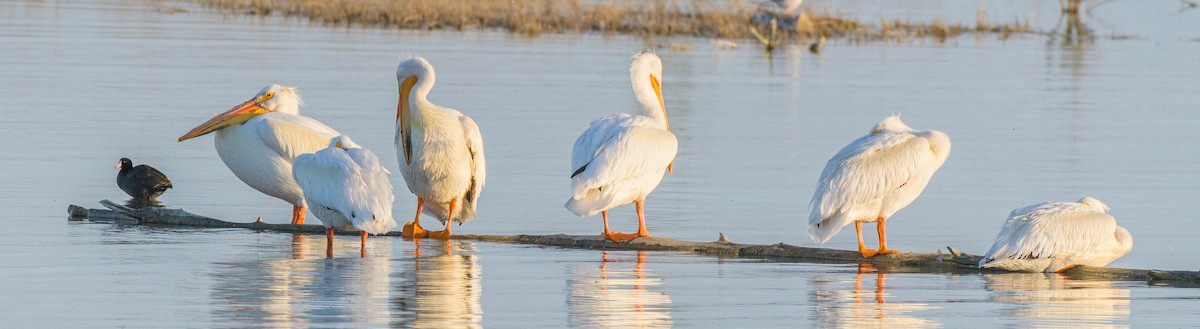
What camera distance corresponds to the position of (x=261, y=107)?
382 inches

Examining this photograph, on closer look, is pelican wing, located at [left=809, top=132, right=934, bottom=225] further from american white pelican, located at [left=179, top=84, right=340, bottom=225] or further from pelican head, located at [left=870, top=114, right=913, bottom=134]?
american white pelican, located at [left=179, top=84, right=340, bottom=225]

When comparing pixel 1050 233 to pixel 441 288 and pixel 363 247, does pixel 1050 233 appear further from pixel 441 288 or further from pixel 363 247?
pixel 363 247

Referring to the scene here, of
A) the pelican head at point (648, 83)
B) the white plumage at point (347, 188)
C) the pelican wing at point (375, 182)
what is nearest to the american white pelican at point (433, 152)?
the white plumage at point (347, 188)

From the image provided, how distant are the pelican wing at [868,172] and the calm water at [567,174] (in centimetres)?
30

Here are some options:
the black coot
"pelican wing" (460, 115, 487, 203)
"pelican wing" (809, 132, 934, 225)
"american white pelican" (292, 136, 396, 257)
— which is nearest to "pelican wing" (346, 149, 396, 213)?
"american white pelican" (292, 136, 396, 257)

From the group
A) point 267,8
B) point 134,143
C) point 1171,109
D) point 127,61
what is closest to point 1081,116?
point 1171,109

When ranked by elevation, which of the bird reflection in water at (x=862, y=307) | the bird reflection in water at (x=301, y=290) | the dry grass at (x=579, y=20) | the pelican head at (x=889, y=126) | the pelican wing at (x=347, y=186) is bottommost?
the bird reflection in water at (x=862, y=307)

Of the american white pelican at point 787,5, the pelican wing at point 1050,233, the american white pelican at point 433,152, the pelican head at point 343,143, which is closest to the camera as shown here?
the pelican wing at point 1050,233

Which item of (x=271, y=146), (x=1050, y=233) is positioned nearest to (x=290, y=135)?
(x=271, y=146)

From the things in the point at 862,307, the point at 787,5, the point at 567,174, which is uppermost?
the point at 787,5

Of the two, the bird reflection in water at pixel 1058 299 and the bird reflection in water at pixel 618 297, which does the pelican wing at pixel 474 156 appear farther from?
the bird reflection in water at pixel 1058 299

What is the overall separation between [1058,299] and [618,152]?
2.15m

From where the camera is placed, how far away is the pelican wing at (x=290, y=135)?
8977mm

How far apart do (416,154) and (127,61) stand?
11.9 meters
